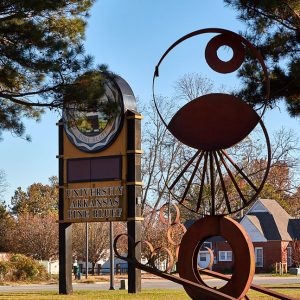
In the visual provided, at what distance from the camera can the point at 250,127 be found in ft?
45.1

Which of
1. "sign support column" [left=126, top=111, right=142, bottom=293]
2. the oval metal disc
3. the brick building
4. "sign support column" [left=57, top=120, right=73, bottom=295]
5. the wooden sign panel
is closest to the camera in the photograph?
the oval metal disc

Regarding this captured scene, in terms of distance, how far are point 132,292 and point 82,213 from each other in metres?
3.54

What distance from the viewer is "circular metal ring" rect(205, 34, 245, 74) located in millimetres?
14212

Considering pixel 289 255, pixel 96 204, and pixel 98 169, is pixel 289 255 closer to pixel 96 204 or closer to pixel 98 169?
pixel 96 204

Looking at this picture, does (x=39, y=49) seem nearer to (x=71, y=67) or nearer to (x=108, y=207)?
(x=71, y=67)

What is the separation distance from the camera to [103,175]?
93.4ft

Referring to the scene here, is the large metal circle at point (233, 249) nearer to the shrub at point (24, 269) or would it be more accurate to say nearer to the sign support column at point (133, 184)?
the sign support column at point (133, 184)

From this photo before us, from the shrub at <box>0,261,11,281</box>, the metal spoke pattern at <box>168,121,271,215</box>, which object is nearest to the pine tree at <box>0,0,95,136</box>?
the metal spoke pattern at <box>168,121,271,215</box>

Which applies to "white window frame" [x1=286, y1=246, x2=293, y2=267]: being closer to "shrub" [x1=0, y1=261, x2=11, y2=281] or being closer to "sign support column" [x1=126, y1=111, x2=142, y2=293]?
"shrub" [x1=0, y1=261, x2=11, y2=281]

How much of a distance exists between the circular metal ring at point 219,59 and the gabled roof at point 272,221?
48393 millimetres

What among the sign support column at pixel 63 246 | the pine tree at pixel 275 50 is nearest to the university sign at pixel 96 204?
the sign support column at pixel 63 246

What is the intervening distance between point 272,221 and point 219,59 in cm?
4976

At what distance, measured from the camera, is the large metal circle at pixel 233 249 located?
13.3m

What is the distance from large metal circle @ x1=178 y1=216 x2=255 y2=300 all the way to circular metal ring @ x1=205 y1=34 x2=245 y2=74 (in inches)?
105
